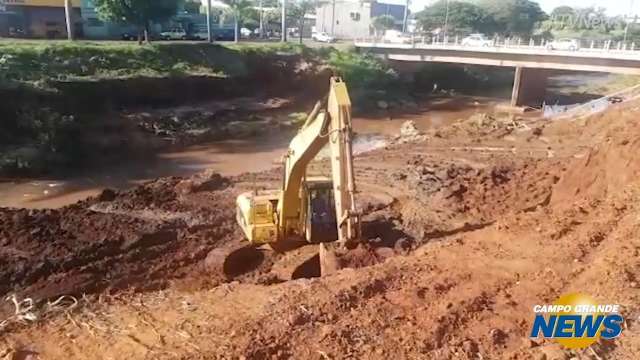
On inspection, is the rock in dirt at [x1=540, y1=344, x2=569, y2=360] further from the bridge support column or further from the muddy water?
the bridge support column

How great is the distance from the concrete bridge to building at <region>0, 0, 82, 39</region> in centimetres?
2785

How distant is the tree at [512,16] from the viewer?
88562 mm

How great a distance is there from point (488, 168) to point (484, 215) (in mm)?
5864

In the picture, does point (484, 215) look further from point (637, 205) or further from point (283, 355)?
point (283, 355)

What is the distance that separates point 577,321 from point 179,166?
2188cm

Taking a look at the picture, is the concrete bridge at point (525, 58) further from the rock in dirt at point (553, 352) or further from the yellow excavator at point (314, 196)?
the rock in dirt at point (553, 352)

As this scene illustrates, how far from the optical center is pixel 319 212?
38.7 feet

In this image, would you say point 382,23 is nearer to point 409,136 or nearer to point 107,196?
point 409,136

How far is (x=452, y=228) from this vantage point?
15.4 metres

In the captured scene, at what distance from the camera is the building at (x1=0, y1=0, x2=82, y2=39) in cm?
4195

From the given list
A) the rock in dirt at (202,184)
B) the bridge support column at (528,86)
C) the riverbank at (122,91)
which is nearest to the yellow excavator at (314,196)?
the rock in dirt at (202,184)

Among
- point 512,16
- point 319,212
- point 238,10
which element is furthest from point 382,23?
point 319,212

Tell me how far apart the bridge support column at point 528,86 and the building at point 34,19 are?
36.6m

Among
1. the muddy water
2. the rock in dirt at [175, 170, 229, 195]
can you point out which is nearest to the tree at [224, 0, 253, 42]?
the muddy water
